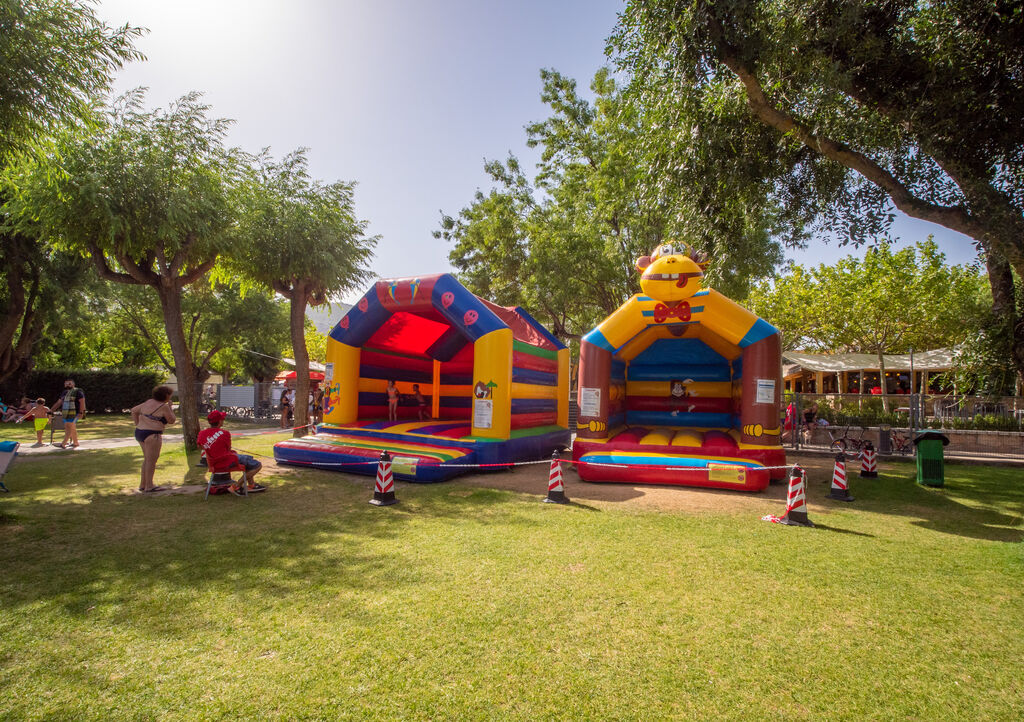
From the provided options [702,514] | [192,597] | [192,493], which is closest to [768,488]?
[702,514]

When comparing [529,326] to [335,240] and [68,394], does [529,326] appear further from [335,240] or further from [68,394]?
[68,394]

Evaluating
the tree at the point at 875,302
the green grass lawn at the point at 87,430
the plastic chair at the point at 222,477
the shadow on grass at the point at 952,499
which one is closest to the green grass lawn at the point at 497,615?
the shadow on grass at the point at 952,499

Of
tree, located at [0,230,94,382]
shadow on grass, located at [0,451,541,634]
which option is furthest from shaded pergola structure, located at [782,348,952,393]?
tree, located at [0,230,94,382]

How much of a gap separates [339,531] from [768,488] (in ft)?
23.7

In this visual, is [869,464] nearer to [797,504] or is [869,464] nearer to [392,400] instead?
[797,504]

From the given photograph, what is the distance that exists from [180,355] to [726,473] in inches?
451

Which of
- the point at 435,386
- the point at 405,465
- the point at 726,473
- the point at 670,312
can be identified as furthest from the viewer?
the point at 435,386

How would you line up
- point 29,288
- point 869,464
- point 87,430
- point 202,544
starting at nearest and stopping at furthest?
point 202,544
point 869,464
point 29,288
point 87,430

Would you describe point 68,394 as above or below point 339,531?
above

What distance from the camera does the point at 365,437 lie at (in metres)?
10.7

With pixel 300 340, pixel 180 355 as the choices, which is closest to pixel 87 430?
pixel 180 355

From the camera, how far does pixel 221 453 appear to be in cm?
755

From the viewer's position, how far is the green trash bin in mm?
9617

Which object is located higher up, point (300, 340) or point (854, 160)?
point (854, 160)
